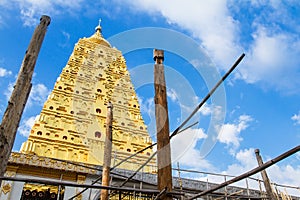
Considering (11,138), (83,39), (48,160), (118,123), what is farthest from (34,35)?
(83,39)

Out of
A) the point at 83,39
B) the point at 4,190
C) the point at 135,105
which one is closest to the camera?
the point at 4,190

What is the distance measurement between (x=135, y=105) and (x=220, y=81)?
13589mm

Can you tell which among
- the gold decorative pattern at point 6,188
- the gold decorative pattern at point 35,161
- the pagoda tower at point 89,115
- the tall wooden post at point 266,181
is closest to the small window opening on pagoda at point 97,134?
the pagoda tower at point 89,115

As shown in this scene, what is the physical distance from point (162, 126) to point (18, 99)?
1870 millimetres

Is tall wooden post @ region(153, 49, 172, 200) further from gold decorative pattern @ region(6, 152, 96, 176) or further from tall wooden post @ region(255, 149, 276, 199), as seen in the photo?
gold decorative pattern @ region(6, 152, 96, 176)

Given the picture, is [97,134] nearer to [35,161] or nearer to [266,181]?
[35,161]

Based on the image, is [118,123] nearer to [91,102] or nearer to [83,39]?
[91,102]

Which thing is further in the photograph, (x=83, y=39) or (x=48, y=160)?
(x=83, y=39)

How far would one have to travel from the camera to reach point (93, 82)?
56.4 ft

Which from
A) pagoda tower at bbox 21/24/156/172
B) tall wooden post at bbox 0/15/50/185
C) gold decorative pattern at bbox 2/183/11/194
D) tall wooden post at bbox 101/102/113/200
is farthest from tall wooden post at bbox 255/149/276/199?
gold decorative pattern at bbox 2/183/11/194

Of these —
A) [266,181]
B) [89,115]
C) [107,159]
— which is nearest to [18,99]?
[107,159]

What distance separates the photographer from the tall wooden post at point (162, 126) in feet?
10.7

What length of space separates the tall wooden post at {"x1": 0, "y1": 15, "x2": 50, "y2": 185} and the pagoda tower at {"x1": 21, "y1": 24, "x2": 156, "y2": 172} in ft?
28.2

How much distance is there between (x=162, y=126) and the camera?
11.9 ft
